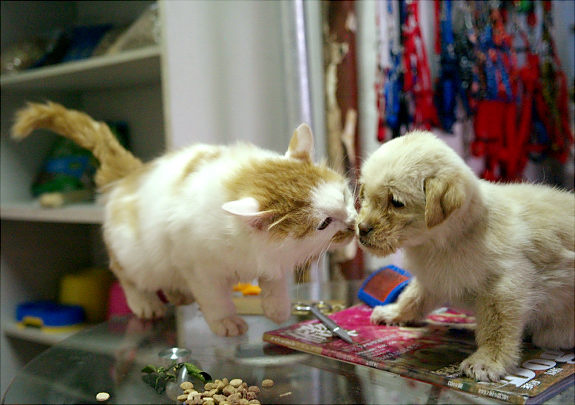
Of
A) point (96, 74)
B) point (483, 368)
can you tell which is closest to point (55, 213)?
point (96, 74)

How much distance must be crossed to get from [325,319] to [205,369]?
24cm

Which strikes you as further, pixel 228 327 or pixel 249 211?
pixel 228 327

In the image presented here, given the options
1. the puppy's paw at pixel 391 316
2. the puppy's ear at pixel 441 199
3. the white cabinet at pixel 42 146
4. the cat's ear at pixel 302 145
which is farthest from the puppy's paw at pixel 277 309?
the white cabinet at pixel 42 146

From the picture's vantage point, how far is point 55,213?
5.93 feet

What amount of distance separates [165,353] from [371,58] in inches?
40.1

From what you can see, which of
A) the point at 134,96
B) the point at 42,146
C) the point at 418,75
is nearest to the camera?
the point at 418,75

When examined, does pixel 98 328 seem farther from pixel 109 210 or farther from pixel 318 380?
pixel 318 380

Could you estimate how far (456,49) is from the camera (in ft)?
4.95

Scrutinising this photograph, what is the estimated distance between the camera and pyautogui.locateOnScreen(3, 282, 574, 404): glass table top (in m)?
0.79

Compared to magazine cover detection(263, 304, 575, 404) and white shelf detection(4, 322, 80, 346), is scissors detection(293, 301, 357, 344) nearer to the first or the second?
magazine cover detection(263, 304, 575, 404)

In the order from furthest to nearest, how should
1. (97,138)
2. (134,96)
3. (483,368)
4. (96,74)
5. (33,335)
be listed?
1. (134,96)
2. (33,335)
3. (96,74)
4. (97,138)
5. (483,368)

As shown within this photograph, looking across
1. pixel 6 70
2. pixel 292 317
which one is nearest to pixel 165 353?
pixel 292 317

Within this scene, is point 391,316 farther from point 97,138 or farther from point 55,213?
point 55,213

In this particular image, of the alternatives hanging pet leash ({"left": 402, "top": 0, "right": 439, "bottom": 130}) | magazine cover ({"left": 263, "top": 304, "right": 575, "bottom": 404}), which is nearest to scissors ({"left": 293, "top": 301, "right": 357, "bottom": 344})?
magazine cover ({"left": 263, "top": 304, "right": 575, "bottom": 404})
